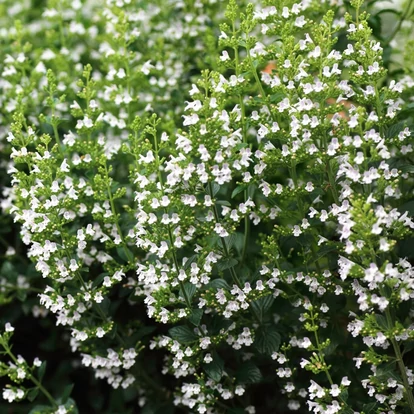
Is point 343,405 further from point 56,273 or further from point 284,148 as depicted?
point 56,273

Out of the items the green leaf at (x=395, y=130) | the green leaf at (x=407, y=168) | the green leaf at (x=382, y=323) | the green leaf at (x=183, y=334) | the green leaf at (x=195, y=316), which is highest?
the green leaf at (x=395, y=130)

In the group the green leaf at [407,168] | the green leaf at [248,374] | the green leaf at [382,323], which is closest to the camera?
the green leaf at [382,323]

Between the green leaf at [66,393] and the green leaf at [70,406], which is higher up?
the green leaf at [66,393]


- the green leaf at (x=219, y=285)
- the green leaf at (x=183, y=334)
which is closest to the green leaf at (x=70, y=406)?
the green leaf at (x=183, y=334)

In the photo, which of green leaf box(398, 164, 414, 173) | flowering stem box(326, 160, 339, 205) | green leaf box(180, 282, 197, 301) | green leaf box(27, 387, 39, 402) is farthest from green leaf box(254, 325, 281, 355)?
green leaf box(27, 387, 39, 402)

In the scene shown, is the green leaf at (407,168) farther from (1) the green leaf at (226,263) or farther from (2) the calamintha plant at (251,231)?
(1) the green leaf at (226,263)

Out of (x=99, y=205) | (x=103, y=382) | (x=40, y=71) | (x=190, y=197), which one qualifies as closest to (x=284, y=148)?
(x=190, y=197)

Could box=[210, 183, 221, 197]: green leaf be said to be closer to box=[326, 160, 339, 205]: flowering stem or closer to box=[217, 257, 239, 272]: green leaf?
box=[217, 257, 239, 272]: green leaf

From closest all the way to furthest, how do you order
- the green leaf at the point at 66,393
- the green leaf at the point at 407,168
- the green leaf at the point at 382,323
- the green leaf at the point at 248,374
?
the green leaf at the point at 382,323, the green leaf at the point at 407,168, the green leaf at the point at 248,374, the green leaf at the point at 66,393
